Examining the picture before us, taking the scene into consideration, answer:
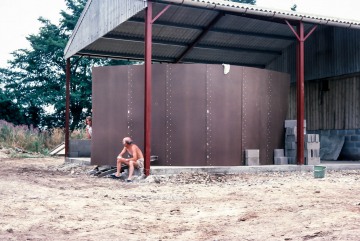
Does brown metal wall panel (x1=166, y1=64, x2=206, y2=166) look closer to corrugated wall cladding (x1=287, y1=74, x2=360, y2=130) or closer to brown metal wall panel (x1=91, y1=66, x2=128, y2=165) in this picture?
brown metal wall panel (x1=91, y1=66, x2=128, y2=165)

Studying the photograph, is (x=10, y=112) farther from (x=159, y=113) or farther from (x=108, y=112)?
(x=159, y=113)

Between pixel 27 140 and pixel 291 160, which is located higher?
pixel 27 140

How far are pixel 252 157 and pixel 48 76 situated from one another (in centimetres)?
2589

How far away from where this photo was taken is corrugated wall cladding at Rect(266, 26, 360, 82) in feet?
57.0

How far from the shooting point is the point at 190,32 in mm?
17984

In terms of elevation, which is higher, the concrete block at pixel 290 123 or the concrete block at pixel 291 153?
the concrete block at pixel 290 123

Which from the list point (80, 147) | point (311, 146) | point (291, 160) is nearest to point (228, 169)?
point (291, 160)

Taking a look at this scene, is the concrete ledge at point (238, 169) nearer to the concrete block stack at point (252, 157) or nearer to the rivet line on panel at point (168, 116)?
the concrete block stack at point (252, 157)

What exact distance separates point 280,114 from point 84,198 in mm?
8081

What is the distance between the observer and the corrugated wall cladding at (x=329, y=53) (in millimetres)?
→ 17359

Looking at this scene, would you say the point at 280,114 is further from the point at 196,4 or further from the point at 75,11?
the point at 75,11

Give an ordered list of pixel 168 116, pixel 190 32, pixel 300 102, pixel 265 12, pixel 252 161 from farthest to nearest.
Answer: pixel 190 32
pixel 300 102
pixel 252 161
pixel 265 12
pixel 168 116

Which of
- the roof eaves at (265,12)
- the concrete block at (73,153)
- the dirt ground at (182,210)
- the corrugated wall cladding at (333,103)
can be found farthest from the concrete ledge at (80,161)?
the corrugated wall cladding at (333,103)

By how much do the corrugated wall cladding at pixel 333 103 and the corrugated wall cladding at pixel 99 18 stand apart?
877 centimetres
